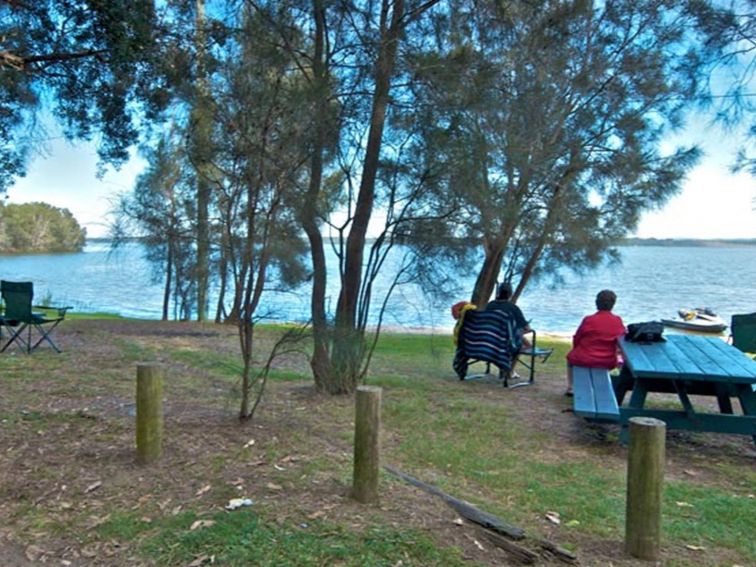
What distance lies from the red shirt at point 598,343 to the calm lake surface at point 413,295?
46.1 inches

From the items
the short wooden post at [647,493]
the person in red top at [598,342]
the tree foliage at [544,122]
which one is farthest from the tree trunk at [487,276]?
the short wooden post at [647,493]

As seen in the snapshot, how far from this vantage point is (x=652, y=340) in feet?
15.9

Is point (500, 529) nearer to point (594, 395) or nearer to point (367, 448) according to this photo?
point (367, 448)

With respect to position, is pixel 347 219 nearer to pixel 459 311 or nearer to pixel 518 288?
pixel 459 311

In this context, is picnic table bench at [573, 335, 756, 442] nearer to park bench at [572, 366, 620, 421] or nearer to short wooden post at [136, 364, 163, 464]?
park bench at [572, 366, 620, 421]

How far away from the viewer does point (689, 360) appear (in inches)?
168

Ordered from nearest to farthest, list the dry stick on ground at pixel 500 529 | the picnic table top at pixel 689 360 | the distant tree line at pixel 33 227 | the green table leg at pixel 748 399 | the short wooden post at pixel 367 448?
the dry stick on ground at pixel 500 529, the short wooden post at pixel 367 448, the picnic table top at pixel 689 360, the green table leg at pixel 748 399, the distant tree line at pixel 33 227

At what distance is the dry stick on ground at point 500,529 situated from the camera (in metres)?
2.35

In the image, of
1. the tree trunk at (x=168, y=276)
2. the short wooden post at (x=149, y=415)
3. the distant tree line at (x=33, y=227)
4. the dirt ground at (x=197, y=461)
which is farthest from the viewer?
the distant tree line at (x=33, y=227)

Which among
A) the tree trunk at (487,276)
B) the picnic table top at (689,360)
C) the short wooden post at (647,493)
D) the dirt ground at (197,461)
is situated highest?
the tree trunk at (487,276)

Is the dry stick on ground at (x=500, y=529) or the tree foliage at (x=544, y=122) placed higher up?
the tree foliage at (x=544, y=122)

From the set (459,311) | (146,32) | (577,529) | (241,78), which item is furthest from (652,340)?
(146,32)

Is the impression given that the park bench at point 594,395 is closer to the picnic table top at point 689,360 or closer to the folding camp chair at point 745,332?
the picnic table top at point 689,360

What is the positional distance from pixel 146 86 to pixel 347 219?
1984mm
